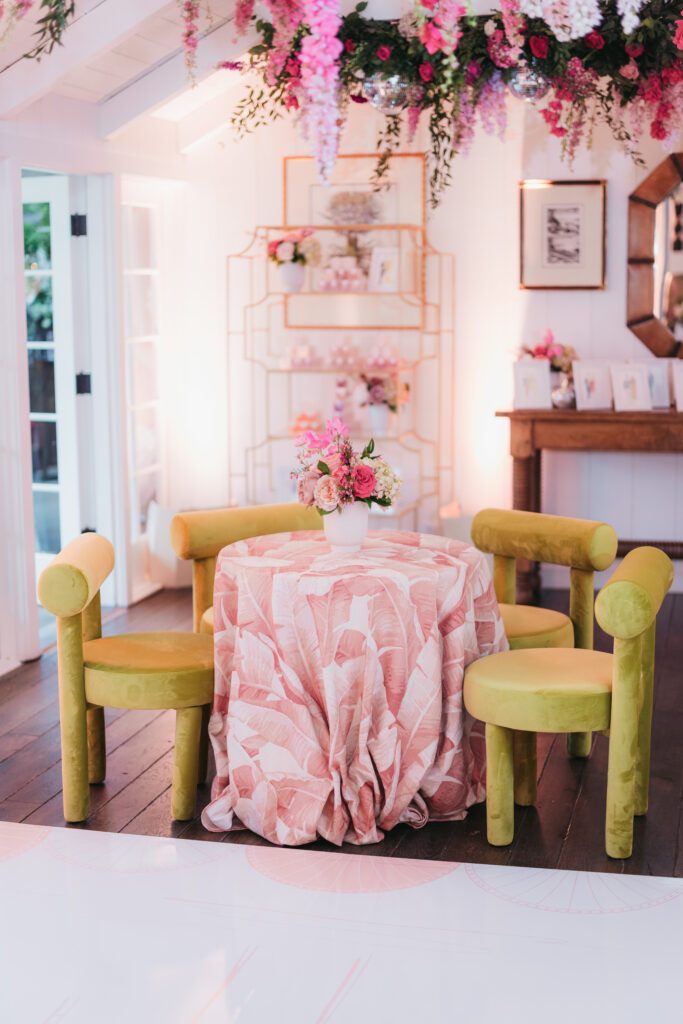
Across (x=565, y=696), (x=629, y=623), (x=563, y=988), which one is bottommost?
(x=563, y=988)

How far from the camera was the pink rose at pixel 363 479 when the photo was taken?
3271 millimetres

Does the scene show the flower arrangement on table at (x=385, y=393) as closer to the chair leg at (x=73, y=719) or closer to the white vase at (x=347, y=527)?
the white vase at (x=347, y=527)

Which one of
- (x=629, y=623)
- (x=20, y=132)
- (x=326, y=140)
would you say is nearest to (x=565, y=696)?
(x=629, y=623)

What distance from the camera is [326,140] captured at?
3.52m

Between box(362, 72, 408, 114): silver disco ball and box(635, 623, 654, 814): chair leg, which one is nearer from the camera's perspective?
box(635, 623, 654, 814): chair leg

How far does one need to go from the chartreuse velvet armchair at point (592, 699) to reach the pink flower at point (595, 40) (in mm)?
2301

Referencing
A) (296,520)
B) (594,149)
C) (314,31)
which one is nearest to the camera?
(314,31)

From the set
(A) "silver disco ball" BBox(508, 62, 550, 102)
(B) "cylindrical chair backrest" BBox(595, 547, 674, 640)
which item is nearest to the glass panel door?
(A) "silver disco ball" BBox(508, 62, 550, 102)

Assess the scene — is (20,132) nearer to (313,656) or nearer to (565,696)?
(313,656)

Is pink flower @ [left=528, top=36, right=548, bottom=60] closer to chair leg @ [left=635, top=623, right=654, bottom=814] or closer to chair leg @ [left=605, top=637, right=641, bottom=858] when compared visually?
chair leg @ [left=635, top=623, right=654, bottom=814]

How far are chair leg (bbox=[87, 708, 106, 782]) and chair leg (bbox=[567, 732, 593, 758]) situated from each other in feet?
4.70

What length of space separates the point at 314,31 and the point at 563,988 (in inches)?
103

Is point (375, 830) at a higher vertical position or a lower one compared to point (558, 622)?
lower

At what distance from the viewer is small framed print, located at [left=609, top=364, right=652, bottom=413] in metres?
5.52
